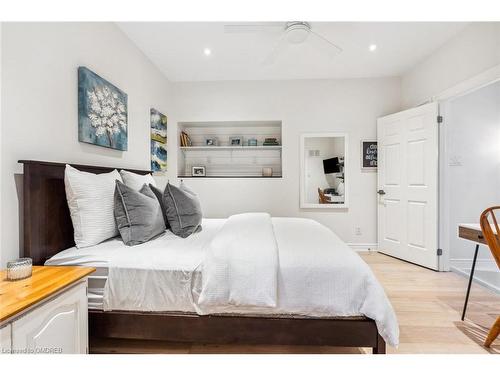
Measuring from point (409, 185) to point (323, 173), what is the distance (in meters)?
1.18

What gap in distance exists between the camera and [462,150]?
10.6 ft

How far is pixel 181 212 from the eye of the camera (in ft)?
6.75

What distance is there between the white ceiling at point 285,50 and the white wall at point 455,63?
0.35 feet

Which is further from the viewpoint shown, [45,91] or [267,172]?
[267,172]

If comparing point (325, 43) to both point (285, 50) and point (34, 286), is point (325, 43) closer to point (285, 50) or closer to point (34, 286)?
point (285, 50)

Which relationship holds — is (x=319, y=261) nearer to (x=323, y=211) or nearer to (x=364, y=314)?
(x=364, y=314)

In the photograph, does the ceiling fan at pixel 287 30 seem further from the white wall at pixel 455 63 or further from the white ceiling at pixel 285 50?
the white wall at pixel 455 63

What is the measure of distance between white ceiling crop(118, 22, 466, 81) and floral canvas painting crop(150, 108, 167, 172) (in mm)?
698

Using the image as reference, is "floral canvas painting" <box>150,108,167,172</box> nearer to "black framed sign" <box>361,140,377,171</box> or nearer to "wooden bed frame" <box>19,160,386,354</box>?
"wooden bed frame" <box>19,160,386,354</box>

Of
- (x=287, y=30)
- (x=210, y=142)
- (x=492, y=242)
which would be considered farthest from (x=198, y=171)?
(x=492, y=242)

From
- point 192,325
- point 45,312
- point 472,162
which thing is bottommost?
point 192,325

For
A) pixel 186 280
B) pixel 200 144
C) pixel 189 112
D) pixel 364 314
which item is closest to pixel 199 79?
pixel 189 112

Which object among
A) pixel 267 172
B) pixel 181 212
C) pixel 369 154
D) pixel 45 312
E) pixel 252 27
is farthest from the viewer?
pixel 267 172
